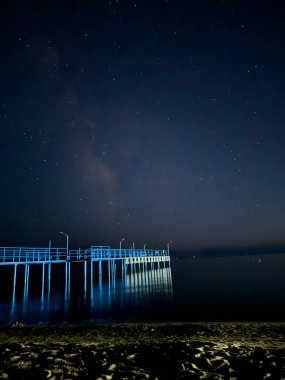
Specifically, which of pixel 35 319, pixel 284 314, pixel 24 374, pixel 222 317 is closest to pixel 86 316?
pixel 35 319

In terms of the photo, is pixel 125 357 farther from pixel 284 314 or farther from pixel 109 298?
pixel 109 298

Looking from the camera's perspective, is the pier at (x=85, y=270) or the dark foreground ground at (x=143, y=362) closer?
the dark foreground ground at (x=143, y=362)

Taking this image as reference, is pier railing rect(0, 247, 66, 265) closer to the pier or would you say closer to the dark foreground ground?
the pier

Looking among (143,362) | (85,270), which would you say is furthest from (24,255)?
(143,362)

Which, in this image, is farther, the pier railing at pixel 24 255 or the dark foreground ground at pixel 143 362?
the pier railing at pixel 24 255

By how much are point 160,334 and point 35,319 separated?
→ 40.3 ft

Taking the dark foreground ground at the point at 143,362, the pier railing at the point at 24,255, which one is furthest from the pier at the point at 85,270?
the dark foreground ground at the point at 143,362

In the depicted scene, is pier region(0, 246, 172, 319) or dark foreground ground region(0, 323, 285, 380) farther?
pier region(0, 246, 172, 319)

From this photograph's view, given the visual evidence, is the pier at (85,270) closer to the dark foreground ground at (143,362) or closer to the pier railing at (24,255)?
the pier railing at (24,255)

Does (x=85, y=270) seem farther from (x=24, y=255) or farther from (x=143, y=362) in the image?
(x=143, y=362)

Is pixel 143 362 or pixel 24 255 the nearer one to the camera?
pixel 143 362

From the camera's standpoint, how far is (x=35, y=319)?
64.3 feet

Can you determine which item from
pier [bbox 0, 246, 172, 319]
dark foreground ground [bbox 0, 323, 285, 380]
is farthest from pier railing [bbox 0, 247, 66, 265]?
dark foreground ground [bbox 0, 323, 285, 380]

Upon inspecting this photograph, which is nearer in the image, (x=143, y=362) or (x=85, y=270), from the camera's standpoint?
(x=143, y=362)
